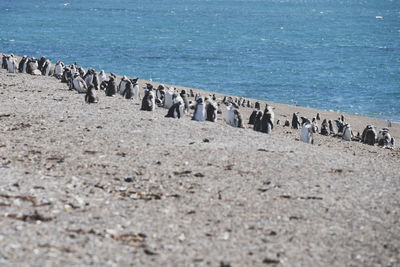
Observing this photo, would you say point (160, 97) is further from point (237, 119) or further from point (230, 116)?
point (237, 119)

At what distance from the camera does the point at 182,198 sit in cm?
950

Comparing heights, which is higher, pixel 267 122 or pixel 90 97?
pixel 90 97

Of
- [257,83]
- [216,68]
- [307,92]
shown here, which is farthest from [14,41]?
[307,92]

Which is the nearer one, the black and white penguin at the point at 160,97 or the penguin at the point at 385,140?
the black and white penguin at the point at 160,97

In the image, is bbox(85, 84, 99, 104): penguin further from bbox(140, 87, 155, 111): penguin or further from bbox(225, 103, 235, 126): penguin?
bbox(225, 103, 235, 126): penguin

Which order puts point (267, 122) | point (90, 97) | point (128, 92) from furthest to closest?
point (128, 92) < point (90, 97) < point (267, 122)

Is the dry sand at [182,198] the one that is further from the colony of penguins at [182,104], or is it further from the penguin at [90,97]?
the penguin at [90,97]

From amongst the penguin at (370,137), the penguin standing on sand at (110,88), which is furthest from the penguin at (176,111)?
the penguin at (370,137)

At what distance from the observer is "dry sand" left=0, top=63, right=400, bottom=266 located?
23.7ft

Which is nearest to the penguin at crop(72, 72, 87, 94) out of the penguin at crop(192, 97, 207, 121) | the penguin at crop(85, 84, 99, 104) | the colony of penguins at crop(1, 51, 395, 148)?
the colony of penguins at crop(1, 51, 395, 148)

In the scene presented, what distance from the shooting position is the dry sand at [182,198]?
23.7 feet

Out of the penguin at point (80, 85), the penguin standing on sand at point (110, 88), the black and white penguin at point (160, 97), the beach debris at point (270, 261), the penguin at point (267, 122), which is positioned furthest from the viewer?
A: the penguin standing on sand at point (110, 88)

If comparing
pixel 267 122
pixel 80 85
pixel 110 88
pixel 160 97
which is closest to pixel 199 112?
pixel 267 122

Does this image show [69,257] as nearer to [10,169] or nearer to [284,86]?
[10,169]
